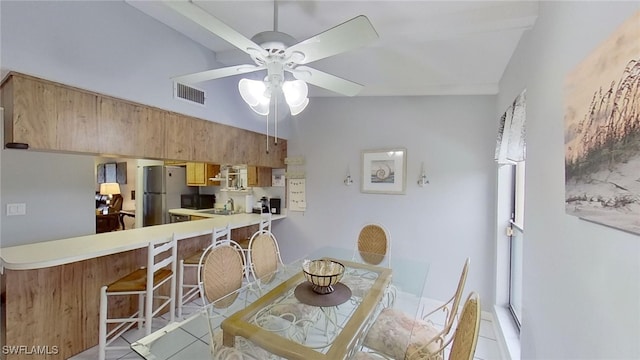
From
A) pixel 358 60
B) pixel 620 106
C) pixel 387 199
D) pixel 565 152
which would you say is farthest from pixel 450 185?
pixel 620 106

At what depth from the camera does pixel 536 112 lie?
1559 mm

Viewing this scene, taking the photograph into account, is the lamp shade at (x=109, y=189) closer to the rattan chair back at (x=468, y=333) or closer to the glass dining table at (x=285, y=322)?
the glass dining table at (x=285, y=322)

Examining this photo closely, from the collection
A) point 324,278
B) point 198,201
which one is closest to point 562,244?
point 324,278

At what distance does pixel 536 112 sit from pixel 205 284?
230 cm

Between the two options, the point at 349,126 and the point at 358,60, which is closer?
the point at 358,60

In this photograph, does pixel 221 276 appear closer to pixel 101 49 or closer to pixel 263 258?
pixel 263 258

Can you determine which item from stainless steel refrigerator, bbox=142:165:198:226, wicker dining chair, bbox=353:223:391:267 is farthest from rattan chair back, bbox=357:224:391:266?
stainless steel refrigerator, bbox=142:165:198:226

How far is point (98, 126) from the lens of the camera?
208cm

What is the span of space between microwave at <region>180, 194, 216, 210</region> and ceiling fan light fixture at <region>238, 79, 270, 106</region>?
3.81 m

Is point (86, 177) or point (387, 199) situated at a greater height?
point (86, 177)

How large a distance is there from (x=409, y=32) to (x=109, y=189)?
7.08 metres

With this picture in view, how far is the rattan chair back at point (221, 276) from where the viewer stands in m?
1.81

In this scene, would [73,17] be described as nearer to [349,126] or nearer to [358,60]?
[358,60]

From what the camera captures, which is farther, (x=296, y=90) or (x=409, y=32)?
(x=409, y=32)
